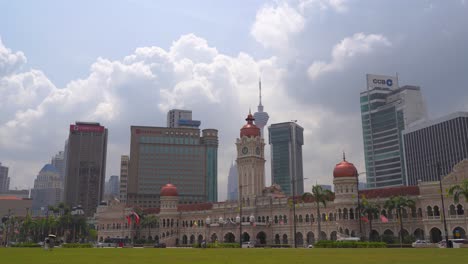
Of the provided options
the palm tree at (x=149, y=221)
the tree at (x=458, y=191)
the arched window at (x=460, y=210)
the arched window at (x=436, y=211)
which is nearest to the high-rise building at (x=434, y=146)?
the arched window at (x=436, y=211)

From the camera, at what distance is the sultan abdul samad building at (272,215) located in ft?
266

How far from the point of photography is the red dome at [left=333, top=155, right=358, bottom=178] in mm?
90000

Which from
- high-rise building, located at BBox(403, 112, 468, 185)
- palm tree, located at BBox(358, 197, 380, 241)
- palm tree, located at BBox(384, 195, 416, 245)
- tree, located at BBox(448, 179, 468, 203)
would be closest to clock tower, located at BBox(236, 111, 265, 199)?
palm tree, located at BBox(358, 197, 380, 241)

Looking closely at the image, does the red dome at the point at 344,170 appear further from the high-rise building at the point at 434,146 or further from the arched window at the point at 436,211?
the high-rise building at the point at 434,146

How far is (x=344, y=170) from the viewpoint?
9075 centimetres

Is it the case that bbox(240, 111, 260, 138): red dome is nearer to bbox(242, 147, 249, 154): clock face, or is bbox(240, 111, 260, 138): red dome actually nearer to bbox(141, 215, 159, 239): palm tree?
bbox(242, 147, 249, 154): clock face

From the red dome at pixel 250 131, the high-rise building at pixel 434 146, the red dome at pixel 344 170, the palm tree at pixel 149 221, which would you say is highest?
the high-rise building at pixel 434 146

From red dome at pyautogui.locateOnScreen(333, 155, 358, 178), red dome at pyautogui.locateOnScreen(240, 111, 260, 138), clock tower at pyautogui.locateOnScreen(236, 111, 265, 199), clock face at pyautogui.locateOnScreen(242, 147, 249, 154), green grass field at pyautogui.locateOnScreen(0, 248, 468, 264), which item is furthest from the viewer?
red dome at pyautogui.locateOnScreen(240, 111, 260, 138)

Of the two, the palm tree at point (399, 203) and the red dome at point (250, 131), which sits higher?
the red dome at point (250, 131)

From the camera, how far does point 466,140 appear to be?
6457 inches

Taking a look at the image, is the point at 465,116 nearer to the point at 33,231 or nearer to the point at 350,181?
the point at 350,181

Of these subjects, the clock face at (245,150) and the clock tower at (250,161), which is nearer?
the clock tower at (250,161)

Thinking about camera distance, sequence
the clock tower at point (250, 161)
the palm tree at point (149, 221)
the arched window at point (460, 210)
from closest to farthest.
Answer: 1. the arched window at point (460, 210)
2. the clock tower at point (250, 161)
3. the palm tree at point (149, 221)

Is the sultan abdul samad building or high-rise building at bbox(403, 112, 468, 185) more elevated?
high-rise building at bbox(403, 112, 468, 185)
